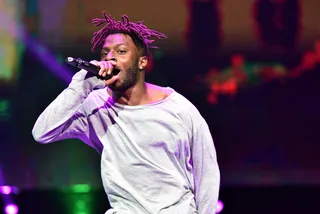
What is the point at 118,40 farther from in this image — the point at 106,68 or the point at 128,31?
the point at 106,68

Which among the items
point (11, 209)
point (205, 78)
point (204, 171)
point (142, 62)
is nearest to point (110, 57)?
point (142, 62)

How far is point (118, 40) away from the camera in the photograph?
8.03 feet

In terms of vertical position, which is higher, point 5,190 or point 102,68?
point 102,68

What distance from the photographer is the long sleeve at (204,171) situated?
2.48 meters

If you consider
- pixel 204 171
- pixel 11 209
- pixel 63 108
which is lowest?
pixel 11 209

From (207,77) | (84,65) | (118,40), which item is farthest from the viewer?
(207,77)

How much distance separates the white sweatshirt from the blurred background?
1476 millimetres

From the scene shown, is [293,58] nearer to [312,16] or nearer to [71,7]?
[312,16]

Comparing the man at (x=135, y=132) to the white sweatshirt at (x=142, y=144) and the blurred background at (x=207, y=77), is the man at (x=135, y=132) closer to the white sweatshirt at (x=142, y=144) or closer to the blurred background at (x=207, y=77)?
the white sweatshirt at (x=142, y=144)

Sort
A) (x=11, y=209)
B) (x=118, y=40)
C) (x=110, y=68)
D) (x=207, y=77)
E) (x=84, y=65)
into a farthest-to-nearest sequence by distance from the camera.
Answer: (x=207, y=77), (x=11, y=209), (x=118, y=40), (x=110, y=68), (x=84, y=65)

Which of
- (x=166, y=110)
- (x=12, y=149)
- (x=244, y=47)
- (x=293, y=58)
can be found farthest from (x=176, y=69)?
(x=166, y=110)

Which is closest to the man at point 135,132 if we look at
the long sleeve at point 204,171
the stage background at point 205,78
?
the long sleeve at point 204,171

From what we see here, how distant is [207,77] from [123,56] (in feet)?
5.25

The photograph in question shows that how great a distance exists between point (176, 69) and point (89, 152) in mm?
690
